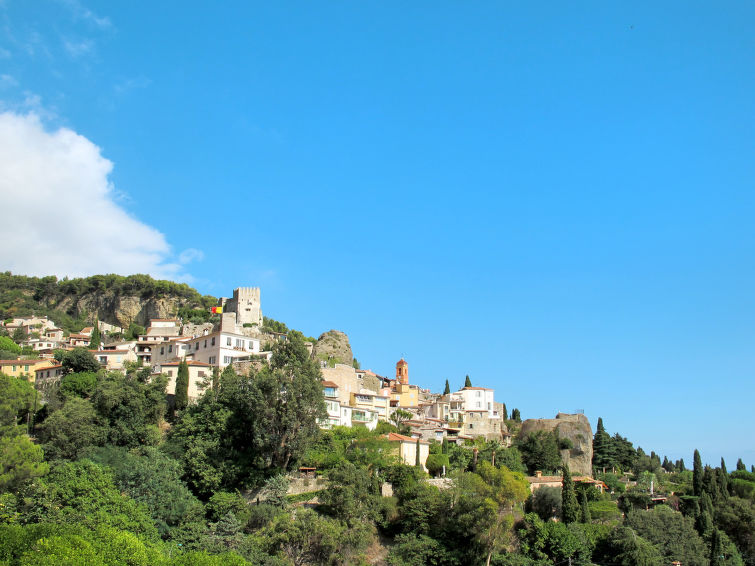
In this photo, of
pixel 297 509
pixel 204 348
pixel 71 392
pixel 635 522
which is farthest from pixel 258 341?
pixel 635 522

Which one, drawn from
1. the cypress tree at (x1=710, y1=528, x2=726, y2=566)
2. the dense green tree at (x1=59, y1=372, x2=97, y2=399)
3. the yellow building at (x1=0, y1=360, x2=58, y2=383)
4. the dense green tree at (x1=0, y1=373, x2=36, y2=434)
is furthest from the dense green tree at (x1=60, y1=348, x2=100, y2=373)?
the cypress tree at (x1=710, y1=528, x2=726, y2=566)

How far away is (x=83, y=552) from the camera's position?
2897 cm

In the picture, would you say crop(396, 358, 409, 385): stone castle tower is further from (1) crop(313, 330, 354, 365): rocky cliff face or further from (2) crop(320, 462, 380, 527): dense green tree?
(2) crop(320, 462, 380, 527): dense green tree

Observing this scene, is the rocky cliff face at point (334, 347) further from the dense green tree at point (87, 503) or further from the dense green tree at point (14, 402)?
the dense green tree at point (87, 503)

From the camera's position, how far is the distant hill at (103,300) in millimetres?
98000

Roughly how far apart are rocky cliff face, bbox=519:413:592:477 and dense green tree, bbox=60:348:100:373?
133ft

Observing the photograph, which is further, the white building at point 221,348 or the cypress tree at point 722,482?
the white building at point 221,348

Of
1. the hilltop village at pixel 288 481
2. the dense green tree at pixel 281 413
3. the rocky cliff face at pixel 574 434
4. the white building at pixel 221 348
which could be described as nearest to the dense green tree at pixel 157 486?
the hilltop village at pixel 288 481

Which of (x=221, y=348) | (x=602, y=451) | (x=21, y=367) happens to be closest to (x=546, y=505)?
(x=602, y=451)

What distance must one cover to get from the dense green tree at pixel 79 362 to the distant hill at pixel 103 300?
116 ft

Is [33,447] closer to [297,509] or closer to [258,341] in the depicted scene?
[297,509]

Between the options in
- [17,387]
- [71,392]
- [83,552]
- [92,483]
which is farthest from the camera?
[71,392]

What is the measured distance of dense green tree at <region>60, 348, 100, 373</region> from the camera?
179 ft

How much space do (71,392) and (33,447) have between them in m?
10.7
